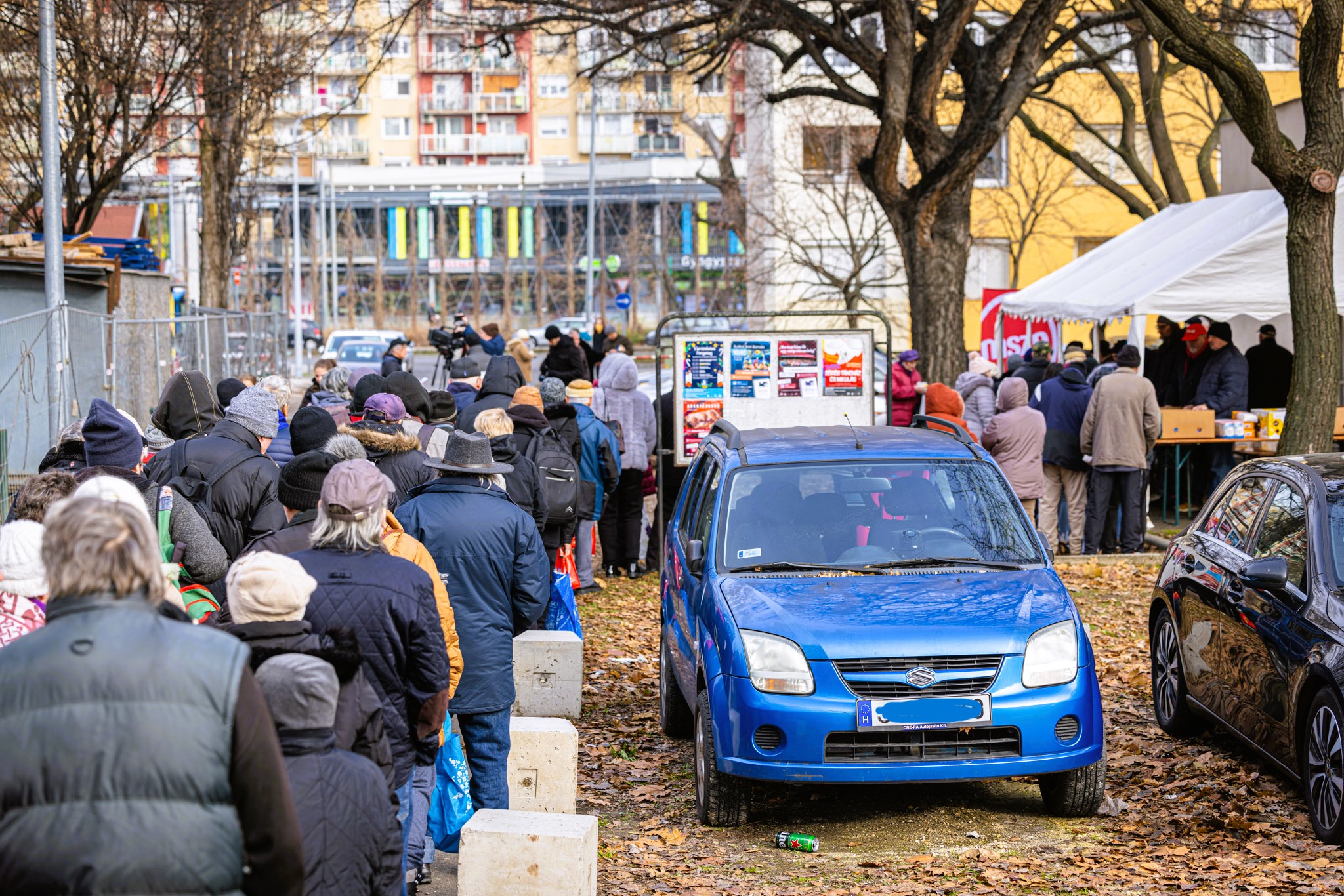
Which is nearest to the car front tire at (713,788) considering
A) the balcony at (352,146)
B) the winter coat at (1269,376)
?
the winter coat at (1269,376)

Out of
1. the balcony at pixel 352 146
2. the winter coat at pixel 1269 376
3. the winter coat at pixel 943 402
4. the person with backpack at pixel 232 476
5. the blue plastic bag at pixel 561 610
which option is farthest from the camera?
the balcony at pixel 352 146

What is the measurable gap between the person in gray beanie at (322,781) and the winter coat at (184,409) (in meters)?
5.77

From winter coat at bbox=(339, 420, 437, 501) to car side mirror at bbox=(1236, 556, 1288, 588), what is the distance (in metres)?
4.39

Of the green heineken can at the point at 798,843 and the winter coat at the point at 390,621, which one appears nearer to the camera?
the winter coat at the point at 390,621

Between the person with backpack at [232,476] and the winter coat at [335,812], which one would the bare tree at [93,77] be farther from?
the winter coat at [335,812]

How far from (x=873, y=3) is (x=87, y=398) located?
10.8 m

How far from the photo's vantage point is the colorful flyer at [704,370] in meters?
13.1

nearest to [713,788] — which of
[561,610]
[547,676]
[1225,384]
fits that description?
[547,676]

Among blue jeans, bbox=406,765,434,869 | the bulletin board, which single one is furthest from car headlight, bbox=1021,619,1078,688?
the bulletin board

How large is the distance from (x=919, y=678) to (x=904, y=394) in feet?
32.6

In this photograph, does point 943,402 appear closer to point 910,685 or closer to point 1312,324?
point 1312,324

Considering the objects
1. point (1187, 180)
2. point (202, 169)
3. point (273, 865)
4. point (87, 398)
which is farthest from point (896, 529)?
point (1187, 180)

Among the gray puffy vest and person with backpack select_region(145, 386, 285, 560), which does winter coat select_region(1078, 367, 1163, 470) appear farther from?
the gray puffy vest

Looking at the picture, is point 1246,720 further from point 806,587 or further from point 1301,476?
point 806,587
